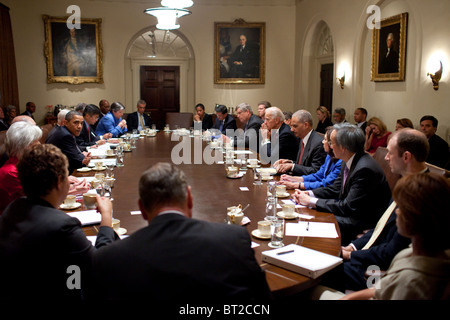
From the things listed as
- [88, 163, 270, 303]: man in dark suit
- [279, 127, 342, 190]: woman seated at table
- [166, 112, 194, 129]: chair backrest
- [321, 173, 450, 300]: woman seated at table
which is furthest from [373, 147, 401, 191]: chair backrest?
[166, 112, 194, 129]: chair backrest

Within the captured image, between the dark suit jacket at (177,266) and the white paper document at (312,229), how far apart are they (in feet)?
3.87

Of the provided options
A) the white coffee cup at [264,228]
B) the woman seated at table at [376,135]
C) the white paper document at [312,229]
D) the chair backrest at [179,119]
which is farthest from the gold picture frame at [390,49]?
the white coffee cup at [264,228]

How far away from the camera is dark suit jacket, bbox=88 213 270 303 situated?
150cm

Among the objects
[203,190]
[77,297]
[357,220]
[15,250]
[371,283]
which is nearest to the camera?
[15,250]

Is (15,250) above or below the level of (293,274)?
above

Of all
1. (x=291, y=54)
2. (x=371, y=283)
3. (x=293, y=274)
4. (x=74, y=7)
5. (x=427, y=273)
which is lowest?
(x=371, y=283)

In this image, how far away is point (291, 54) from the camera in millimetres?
12867

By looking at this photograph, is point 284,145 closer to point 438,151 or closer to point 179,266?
point 438,151

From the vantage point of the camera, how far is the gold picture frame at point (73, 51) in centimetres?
1175

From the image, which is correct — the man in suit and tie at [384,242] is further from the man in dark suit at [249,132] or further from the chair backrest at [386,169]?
the man in dark suit at [249,132]

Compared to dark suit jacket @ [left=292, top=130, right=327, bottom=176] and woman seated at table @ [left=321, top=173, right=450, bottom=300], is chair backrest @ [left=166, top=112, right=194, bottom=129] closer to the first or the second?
dark suit jacket @ [left=292, top=130, right=327, bottom=176]

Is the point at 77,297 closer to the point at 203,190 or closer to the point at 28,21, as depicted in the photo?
the point at 203,190

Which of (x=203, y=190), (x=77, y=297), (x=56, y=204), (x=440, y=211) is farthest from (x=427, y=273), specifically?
(x=203, y=190)

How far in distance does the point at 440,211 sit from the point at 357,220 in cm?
167
